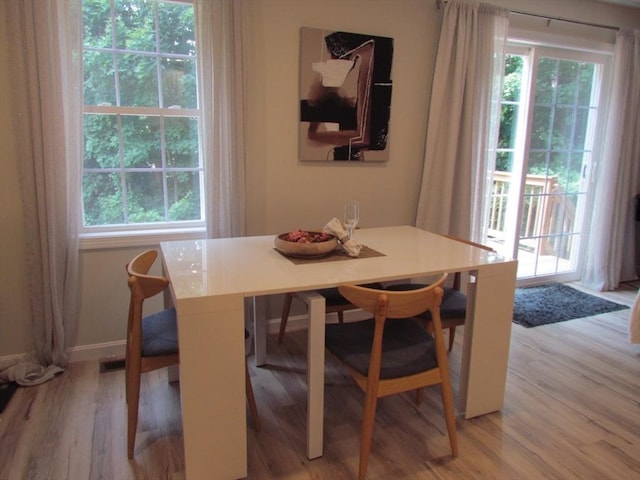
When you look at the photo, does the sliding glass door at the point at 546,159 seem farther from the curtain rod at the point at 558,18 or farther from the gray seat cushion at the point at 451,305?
the gray seat cushion at the point at 451,305

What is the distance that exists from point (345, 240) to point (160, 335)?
0.92 meters

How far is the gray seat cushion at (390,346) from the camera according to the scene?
5.57 feet

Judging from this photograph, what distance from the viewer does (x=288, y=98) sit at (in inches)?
111

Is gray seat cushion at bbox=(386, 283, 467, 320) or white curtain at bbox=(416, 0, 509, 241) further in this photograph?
white curtain at bbox=(416, 0, 509, 241)

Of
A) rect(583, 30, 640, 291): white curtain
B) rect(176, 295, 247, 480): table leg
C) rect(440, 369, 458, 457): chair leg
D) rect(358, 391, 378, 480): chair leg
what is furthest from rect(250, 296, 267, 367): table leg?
rect(583, 30, 640, 291): white curtain

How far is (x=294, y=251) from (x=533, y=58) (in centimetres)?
293

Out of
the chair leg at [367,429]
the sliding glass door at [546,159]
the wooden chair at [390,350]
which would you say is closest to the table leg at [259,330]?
the wooden chair at [390,350]

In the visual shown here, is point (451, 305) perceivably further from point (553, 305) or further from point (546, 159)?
point (546, 159)

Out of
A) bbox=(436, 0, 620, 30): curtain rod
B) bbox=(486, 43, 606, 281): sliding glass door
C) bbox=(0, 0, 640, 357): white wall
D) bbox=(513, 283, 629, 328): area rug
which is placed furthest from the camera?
bbox=(486, 43, 606, 281): sliding glass door

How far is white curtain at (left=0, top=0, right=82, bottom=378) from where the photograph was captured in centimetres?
218

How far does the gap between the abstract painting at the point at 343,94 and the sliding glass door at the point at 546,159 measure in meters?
1.26

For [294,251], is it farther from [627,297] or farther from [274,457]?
[627,297]

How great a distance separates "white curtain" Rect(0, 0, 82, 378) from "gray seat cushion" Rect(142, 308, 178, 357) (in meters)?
0.75

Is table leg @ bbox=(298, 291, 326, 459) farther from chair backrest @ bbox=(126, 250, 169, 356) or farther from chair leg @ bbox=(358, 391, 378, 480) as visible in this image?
chair backrest @ bbox=(126, 250, 169, 356)
